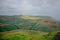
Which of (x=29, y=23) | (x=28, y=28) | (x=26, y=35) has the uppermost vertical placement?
(x=29, y=23)

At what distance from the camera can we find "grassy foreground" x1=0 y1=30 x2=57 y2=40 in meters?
3.12

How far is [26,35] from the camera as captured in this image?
3.15 meters

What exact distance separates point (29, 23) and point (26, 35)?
0.86 feet

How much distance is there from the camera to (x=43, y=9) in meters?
3.19

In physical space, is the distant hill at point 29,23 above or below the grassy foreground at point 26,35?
above

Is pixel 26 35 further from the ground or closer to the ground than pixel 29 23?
closer to the ground

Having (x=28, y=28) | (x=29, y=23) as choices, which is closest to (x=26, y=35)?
(x=28, y=28)

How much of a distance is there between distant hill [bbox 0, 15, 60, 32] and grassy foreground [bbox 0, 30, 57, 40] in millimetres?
76

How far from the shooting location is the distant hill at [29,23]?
3.17 metres

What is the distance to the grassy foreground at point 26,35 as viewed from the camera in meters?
3.12

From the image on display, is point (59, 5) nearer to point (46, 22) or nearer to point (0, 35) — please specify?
point (46, 22)

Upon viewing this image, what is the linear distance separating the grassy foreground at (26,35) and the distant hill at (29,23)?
0.25 ft

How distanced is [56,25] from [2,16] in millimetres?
1160

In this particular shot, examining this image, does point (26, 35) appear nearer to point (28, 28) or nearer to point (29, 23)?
point (28, 28)
